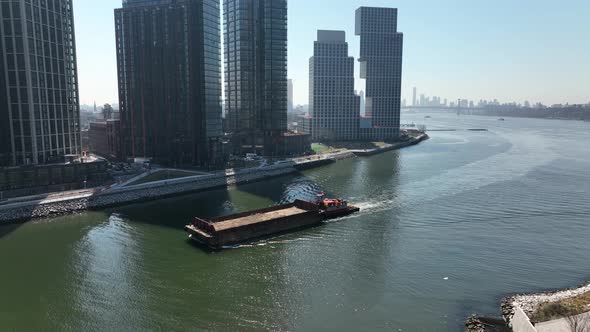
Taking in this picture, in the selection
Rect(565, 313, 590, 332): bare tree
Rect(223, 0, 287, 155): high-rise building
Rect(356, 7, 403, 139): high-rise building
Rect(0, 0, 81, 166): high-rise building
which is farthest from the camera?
Rect(356, 7, 403, 139): high-rise building

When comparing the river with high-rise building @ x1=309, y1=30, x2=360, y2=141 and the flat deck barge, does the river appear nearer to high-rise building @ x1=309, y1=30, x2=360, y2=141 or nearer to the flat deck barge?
the flat deck barge

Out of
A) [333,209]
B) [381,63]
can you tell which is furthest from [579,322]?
[381,63]

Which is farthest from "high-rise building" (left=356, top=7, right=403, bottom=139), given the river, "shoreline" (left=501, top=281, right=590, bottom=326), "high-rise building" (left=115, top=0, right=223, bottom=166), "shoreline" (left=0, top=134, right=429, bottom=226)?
"shoreline" (left=501, top=281, right=590, bottom=326)

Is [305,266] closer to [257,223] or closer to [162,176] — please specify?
[257,223]

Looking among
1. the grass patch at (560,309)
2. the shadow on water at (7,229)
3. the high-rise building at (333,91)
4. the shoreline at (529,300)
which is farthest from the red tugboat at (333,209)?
the high-rise building at (333,91)

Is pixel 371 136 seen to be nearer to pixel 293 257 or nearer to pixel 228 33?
pixel 228 33

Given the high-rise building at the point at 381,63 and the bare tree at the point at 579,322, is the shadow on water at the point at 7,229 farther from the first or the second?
the high-rise building at the point at 381,63
